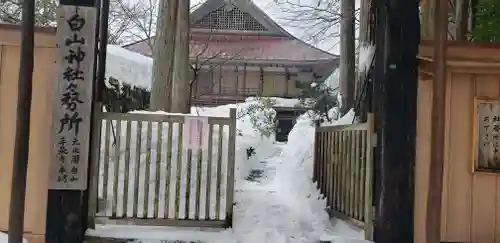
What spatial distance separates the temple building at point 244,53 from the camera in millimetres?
24875

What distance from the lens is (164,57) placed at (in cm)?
1196

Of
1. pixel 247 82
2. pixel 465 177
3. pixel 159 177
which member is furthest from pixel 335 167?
pixel 247 82

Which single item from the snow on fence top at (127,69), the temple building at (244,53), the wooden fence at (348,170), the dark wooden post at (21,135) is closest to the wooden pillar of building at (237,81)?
the temple building at (244,53)

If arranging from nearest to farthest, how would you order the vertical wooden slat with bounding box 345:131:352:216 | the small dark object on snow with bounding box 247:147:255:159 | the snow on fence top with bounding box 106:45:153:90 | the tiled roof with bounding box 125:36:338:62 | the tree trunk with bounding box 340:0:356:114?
1. the vertical wooden slat with bounding box 345:131:352:216
2. the snow on fence top with bounding box 106:45:153:90
3. the small dark object on snow with bounding box 247:147:255:159
4. the tree trunk with bounding box 340:0:356:114
5. the tiled roof with bounding box 125:36:338:62

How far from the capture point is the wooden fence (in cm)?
564

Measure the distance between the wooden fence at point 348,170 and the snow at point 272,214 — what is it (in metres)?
0.22

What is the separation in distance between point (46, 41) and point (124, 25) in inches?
712

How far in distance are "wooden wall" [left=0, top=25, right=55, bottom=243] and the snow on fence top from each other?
695 centimetres

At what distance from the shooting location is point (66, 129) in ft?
16.3

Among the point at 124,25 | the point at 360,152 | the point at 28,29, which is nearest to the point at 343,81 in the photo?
the point at 360,152

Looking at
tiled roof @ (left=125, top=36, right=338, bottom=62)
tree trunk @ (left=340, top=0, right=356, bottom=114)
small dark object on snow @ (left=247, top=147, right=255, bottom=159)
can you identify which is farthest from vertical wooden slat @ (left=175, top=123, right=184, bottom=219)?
tiled roof @ (left=125, top=36, right=338, bottom=62)

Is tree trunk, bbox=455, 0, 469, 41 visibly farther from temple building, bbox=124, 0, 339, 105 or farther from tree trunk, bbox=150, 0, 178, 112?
temple building, bbox=124, 0, 339, 105

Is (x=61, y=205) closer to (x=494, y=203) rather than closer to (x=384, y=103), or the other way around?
(x=384, y=103)

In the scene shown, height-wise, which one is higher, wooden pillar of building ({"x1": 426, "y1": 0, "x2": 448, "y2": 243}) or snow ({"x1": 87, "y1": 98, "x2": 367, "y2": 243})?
wooden pillar of building ({"x1": 426, "y1": 0, "x2": 448, "y2": 243})
